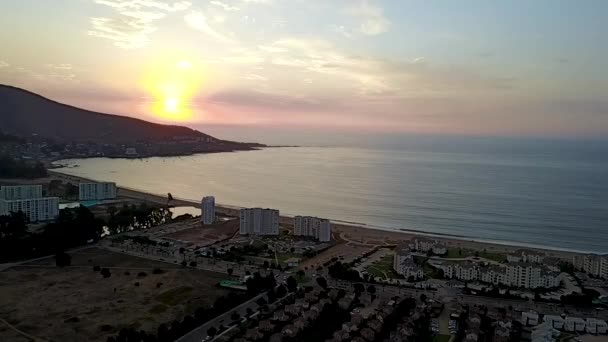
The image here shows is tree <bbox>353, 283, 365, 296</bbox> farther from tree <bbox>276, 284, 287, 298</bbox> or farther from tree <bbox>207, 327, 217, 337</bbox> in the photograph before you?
tree <bbox>207, 327, 217, 337</bbox>

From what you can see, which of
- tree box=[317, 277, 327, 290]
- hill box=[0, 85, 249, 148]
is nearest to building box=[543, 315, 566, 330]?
tree box=[317, 277, 327, 290]

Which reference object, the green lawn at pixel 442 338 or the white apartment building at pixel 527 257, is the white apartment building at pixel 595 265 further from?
the green lawn at pixel 442 338

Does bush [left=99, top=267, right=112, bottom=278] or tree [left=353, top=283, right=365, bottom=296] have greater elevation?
tree [left=353, top=283, right=365, bottom=296]

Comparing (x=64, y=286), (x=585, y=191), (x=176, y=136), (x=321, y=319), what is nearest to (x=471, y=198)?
(x=585, y=191)

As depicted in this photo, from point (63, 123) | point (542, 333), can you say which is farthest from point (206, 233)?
point (63, 123)

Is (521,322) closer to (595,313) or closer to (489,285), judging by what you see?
(595,313)

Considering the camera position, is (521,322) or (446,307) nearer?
(521,322)

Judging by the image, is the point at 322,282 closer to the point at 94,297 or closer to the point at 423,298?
the point at 423,298
